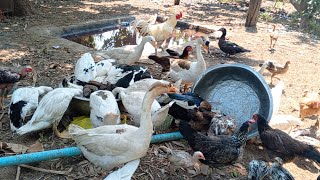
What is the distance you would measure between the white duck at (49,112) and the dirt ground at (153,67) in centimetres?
21

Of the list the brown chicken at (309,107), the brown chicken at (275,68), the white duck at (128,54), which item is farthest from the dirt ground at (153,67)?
the white duck at (128,54)

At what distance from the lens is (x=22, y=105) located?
14.4ft

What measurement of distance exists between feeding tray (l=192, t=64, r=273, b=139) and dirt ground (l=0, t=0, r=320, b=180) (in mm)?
683

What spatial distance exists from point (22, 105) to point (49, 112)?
489mm

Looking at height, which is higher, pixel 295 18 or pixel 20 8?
pixel 295 18

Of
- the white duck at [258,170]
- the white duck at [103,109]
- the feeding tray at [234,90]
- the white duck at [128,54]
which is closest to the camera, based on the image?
the white duck at [258,170]

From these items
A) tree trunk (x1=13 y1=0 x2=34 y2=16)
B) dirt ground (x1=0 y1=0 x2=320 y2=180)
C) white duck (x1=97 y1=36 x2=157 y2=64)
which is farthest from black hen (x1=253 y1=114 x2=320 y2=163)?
tree trunk (x1=13 y1=0 x2=34 y2=16)

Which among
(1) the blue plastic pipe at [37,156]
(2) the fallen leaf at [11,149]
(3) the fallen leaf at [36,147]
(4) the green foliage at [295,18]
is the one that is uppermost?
(4) the green foliage at [295,18]

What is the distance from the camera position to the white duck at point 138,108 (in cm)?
423

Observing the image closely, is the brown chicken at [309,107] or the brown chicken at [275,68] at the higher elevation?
the brown chicken at [275,68]

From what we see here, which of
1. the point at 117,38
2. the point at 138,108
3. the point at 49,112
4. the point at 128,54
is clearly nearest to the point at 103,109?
the point at 138,108

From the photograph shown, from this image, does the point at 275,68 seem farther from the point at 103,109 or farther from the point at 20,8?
the point at 20,8

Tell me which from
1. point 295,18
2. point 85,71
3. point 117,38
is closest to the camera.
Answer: point 85,71

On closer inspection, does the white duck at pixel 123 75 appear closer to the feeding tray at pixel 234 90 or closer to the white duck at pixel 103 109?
the white duck at pixel 103 109
